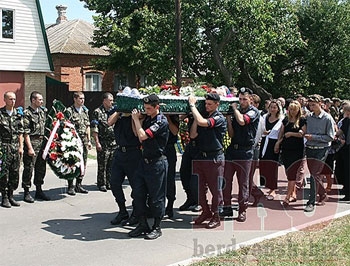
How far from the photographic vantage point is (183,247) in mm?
6074

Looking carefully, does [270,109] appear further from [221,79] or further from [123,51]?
[221,79]

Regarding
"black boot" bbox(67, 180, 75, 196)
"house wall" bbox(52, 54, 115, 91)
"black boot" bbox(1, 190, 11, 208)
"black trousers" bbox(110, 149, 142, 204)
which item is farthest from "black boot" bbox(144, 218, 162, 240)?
"house wall" bbox(52, 54, 115, 91)

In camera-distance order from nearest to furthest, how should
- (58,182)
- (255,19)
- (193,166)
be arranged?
(193,166) → (58,182) → (255,19)

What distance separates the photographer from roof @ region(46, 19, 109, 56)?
30.9 m

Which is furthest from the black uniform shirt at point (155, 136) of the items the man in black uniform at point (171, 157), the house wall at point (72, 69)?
the house wall at point (72, 69)

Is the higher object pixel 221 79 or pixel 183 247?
pixel 221 79

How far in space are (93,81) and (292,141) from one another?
25.7 m

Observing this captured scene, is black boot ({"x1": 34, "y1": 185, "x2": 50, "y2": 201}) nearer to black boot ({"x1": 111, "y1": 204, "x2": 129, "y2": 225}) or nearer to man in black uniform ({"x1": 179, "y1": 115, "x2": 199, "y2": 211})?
black boot ({"x1": 111, "y1": 204, "x2": 129, "y2": 225})

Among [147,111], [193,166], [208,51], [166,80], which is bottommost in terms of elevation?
[193,166]

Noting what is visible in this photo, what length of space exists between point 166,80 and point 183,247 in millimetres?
17193

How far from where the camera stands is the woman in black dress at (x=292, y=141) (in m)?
8.24

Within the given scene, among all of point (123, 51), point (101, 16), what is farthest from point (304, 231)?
point (101, 16)

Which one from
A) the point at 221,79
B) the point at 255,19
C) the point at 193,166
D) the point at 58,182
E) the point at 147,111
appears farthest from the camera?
the point at 221,79

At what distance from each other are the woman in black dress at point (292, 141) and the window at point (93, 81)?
983 inches
